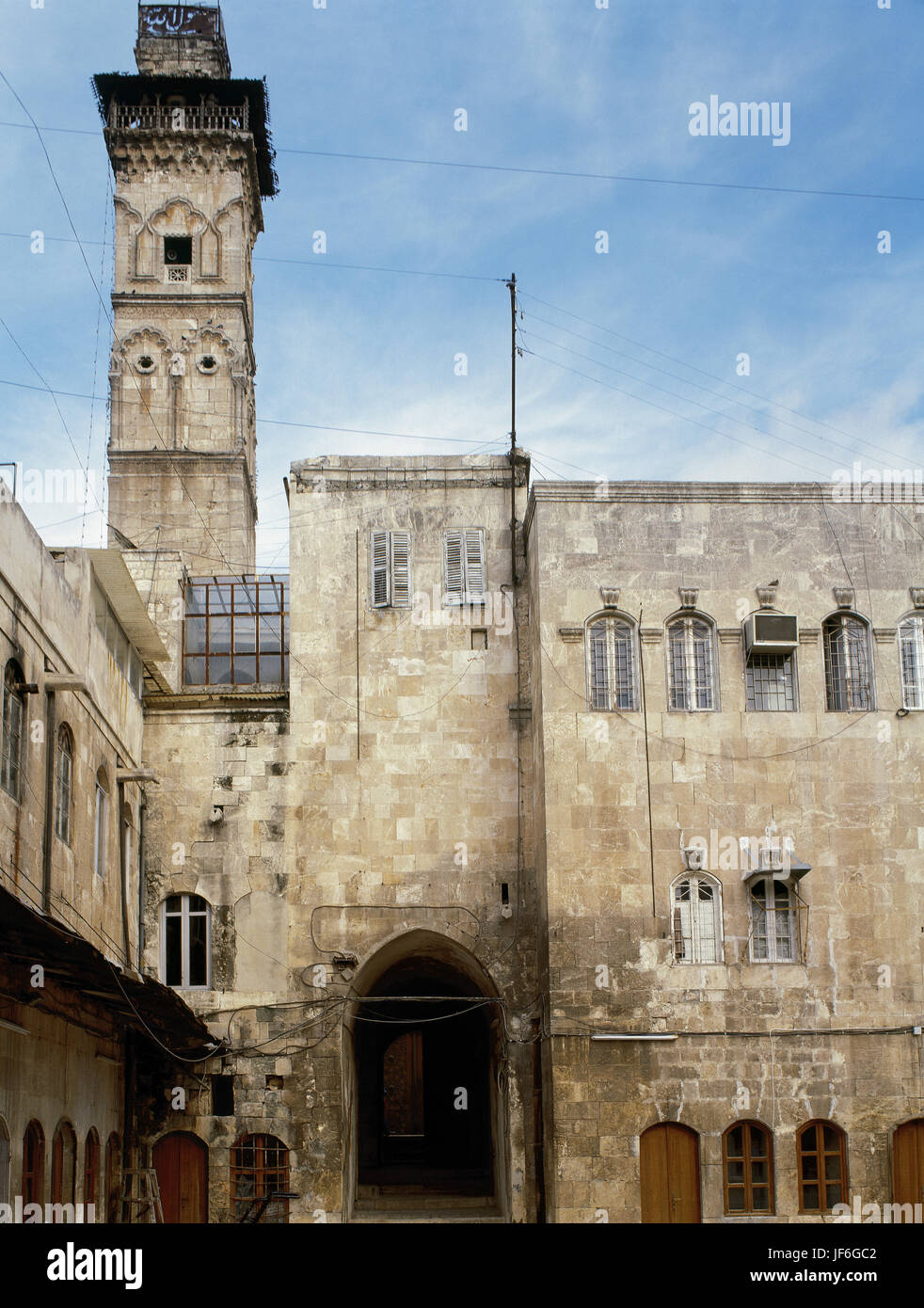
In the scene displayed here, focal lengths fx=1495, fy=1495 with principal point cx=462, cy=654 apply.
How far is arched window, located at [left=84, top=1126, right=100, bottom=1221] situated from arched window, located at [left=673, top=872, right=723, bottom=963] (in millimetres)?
8292

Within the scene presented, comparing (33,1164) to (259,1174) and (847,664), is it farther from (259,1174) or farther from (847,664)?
(847,664)

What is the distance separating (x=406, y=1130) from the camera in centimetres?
4612

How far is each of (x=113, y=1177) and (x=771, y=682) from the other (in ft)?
39.0

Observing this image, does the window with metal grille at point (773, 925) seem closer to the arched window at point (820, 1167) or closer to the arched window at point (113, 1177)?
the arched window at point (820, 1167)

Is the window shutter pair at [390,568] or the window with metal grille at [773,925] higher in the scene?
the window shutter pair at [390,568]

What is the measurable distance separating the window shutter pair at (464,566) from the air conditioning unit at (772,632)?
182 inches

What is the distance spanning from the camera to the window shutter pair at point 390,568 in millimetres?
24141

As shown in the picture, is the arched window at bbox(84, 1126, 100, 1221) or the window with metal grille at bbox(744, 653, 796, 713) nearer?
the arched window at bbox(84, 1126, 100, 1221)

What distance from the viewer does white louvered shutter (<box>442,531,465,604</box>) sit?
955 inches

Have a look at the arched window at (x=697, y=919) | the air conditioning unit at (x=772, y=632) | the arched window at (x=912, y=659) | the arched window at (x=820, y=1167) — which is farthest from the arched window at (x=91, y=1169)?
the arched window at (x=912, y=659)

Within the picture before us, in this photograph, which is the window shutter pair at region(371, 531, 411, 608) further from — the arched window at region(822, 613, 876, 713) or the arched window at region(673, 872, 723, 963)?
the arched window at region(822, 613, 876, 713)

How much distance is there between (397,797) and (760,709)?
5.79 meters

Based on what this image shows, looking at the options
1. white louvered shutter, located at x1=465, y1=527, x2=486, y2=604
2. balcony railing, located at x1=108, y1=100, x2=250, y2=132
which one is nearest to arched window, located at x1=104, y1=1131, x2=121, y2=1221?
white louvered shutter, located at x1=465, y1=527, x2=486, y2=604
